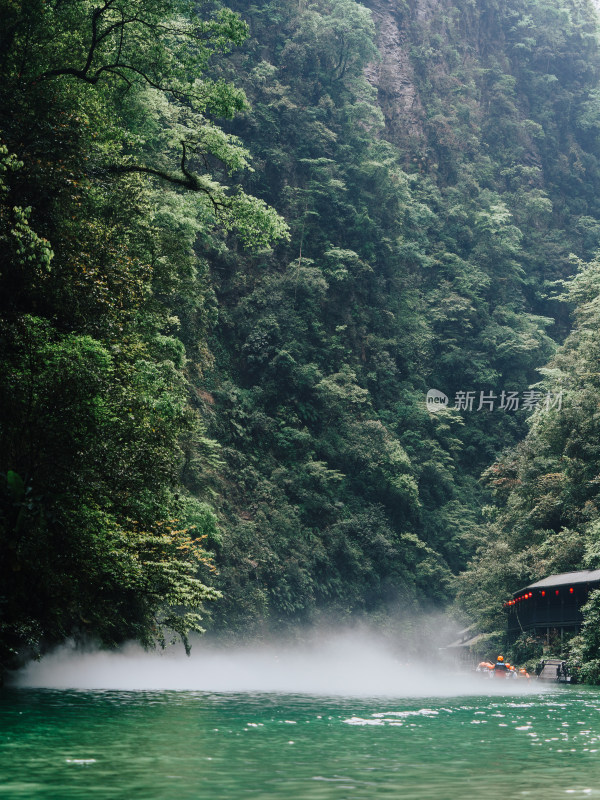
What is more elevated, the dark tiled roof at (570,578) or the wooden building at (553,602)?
the dark tiled roof at (570,578)

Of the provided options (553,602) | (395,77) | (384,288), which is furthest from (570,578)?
(395,77)

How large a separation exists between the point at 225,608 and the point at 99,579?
70.8 feet

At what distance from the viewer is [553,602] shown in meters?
31.8

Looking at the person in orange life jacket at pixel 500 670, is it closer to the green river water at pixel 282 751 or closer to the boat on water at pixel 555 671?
the boat on water at pixel 555 671

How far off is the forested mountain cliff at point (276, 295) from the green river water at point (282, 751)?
3208 millimetres

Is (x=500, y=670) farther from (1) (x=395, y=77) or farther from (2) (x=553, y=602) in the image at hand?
(1) (x=395, y=77)

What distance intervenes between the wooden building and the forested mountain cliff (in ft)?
5.23

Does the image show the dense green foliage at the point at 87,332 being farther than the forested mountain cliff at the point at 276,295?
No

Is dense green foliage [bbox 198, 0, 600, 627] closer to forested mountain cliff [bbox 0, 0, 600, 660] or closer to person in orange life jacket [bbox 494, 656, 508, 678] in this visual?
forested mountain cliff [bbox 0, 0, 600, 660]

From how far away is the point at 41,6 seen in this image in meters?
16.6

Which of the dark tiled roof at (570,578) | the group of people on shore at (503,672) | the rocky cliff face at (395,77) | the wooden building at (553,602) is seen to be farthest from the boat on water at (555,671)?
the rocky cliff face at (395,77)

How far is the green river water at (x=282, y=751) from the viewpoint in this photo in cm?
538

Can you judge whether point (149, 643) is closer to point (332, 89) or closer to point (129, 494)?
point (129, 494)

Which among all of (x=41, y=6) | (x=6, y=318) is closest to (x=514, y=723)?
(x=6, y=318)
